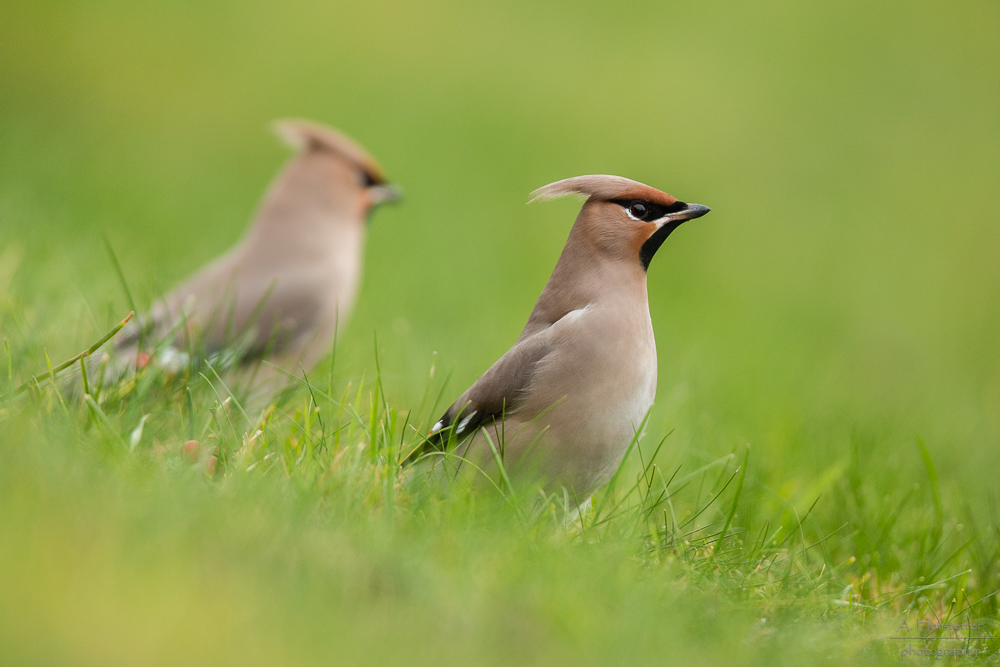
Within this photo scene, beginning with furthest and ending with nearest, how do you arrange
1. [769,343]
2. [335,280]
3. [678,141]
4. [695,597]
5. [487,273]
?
[678,141] → [487,273] → [769,343] → [335,280] → [695,597]

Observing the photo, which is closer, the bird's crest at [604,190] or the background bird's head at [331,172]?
the bird's crest at [604,190]

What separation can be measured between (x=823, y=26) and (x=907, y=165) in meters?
4.23

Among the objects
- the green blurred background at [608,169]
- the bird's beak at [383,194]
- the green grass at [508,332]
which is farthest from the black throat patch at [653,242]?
the bird's beak at [383,194]

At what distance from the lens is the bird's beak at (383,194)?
6426mm

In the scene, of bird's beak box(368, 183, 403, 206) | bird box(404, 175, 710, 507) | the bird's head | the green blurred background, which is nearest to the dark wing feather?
bird box(404, 175, 710, 507)

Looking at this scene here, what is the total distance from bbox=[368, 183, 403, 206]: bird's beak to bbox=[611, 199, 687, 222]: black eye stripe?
3.13 m

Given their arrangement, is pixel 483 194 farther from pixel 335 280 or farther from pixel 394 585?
pixel 394 585

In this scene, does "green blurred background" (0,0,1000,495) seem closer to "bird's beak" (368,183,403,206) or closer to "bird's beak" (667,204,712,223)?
"bird's beak" (368,183,403,206)

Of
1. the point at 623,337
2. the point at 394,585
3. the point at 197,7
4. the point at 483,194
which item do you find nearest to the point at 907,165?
the point at 483,194

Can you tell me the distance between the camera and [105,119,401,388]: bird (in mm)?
5117

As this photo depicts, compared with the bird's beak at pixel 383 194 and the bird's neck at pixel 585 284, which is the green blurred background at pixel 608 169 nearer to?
the bird's beak at pixel 383 194

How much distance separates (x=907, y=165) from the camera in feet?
49.4

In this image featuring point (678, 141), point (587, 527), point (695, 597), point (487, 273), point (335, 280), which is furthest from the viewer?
point (678, 141)

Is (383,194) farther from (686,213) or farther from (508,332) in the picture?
(686,213)
